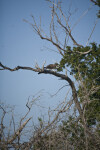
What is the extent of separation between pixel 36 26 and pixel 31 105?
207 inches

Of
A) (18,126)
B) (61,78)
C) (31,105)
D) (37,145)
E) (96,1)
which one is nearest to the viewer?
(37,145)

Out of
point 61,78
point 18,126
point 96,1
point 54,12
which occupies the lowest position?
point 18,126

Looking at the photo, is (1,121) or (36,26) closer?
(1,121)

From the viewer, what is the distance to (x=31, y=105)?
5.13 m

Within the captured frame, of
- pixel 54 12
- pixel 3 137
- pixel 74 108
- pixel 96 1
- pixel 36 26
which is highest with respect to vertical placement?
pixel 96 1

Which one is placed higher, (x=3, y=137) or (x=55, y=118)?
(x=55, y=118)

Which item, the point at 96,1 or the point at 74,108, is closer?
the point at 74,108

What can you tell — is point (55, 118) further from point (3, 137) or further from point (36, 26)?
point (36, 26)

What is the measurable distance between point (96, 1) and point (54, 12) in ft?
15.6

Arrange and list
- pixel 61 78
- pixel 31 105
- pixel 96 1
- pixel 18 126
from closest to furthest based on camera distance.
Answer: pixel 18 126
pixel 31 105
pixel 61 78
pixel 96 1

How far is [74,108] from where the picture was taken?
192 inches

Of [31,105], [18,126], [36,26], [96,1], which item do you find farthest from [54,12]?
[18,126]

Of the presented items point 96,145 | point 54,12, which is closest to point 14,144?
point 96,145

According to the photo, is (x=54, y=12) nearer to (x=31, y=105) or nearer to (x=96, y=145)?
(x=31, y=105)
